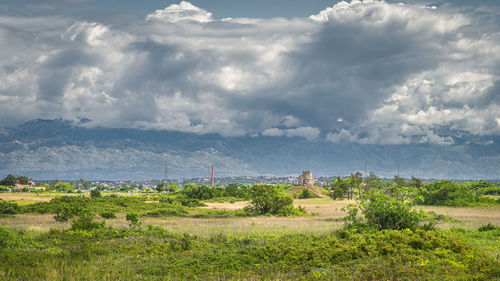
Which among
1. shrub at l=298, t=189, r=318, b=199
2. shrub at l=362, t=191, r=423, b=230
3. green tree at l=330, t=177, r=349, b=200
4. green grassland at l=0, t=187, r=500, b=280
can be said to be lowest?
shrub at l=298, t=189, r=318, b=199

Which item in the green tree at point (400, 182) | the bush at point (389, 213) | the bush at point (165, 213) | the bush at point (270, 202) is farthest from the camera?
the green tree at point (400, 182)

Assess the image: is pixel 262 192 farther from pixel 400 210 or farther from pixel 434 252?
pixel 434 252

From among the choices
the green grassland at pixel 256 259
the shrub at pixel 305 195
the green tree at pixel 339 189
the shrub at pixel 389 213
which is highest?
the shrub at pixel 389 213

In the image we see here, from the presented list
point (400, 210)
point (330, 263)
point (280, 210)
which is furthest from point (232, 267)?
point (280, 210)

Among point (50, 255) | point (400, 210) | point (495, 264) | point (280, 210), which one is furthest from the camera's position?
point (280, 210)

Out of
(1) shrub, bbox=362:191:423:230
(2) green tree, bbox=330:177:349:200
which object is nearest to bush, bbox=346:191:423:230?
(1) shrub, bbox=362:191:423:230

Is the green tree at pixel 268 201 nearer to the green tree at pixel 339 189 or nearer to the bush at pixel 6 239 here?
the bush at pixel 6 239

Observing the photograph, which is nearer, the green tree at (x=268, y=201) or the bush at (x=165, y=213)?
the bush at (x=165, y=213)

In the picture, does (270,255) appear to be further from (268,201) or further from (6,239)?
(268,201)

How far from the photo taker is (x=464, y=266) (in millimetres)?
15523

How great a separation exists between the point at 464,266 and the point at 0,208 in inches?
1923

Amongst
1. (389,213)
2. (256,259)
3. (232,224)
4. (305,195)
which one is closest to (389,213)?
(389,213)

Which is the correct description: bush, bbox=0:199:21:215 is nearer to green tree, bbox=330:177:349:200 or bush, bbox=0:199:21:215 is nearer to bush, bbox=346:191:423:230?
bush, bbox=346:191:423:230

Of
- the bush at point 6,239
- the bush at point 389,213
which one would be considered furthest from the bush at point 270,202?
the bush at point 6,239
